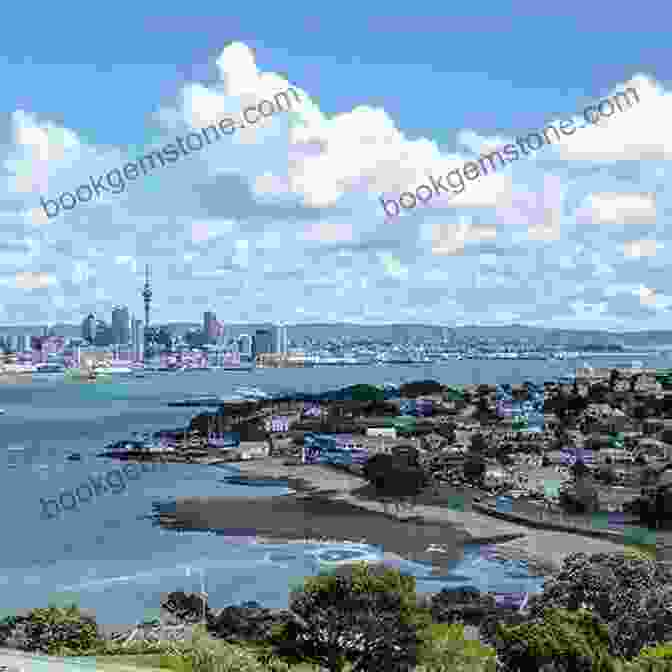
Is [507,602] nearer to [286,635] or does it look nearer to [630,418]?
[286,635]

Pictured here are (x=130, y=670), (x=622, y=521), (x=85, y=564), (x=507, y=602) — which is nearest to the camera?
(x=130, y=670)

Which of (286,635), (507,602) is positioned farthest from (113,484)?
(286,635)

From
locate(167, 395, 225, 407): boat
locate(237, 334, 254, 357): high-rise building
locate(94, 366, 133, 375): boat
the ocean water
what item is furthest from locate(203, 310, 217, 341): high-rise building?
the ocean water

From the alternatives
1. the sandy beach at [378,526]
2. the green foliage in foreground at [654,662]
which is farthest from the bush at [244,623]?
the sandy beach at [378,526]

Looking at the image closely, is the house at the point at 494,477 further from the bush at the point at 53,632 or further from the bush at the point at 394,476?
the bush at the point at 53,632

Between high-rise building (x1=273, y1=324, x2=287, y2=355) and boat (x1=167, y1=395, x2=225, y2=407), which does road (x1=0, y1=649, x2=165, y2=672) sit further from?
high-rise building (x1=273, y1=324, x2=287, y2=355)
